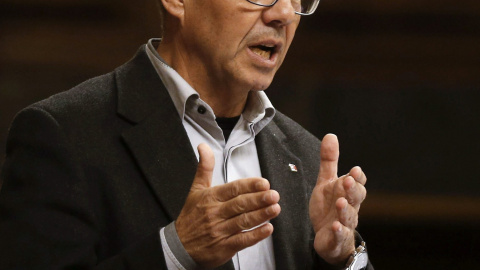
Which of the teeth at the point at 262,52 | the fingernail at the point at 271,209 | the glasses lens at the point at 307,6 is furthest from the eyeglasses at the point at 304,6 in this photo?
the fingernail at the point at 271,209

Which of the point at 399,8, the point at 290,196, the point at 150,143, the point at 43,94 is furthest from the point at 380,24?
the point at 150,143

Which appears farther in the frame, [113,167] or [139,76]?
[139,76]

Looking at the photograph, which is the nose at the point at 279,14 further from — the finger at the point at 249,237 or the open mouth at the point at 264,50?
the finger at the point at 249,237

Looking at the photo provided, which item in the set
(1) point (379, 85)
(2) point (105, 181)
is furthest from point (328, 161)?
(1) point (379, 85)

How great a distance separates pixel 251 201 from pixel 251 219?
1.2 inches

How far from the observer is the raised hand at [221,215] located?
1302 millimetres

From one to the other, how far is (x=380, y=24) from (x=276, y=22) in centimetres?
143

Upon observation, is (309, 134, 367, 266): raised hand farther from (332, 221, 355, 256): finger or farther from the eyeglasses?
the eyeglasses

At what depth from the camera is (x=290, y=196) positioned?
1.73m

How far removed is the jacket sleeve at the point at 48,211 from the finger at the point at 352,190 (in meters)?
0.35

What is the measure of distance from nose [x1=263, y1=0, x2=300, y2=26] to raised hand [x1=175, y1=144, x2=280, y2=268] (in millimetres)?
385

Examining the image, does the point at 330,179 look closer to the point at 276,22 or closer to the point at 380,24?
the point at 276,22

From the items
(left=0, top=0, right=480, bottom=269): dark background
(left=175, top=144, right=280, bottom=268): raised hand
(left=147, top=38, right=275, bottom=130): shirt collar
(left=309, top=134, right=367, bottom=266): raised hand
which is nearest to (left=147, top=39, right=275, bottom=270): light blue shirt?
(left=147, top=38, right=275, bottom=130): shirt collar

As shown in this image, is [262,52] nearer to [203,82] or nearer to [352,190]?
[203,82]
